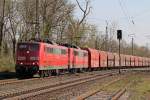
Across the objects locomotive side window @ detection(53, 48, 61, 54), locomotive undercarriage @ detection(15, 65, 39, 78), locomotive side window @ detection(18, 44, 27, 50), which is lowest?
locomotive undercarriage @ detection(15, 65, 39, 78)

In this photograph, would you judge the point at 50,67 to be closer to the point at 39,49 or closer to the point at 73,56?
the point at 39,49

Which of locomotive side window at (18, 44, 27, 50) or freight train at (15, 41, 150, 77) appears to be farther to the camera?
locomotive side window at (18, 44, 27, 50)

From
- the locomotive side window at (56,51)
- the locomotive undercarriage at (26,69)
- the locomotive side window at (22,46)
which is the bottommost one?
the locomotive undercarriage at (26,69)

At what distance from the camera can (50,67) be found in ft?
135

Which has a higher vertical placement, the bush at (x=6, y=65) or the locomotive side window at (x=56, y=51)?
the locomotive side window at (x=56, y=51)

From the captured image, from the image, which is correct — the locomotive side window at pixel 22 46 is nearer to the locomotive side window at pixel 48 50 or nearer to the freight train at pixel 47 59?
the freight train at pixel 47 59

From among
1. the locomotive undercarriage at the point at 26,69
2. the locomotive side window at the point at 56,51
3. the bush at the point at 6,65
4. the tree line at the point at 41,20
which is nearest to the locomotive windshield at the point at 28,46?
the locomotive undercarriage at the point at 26,69

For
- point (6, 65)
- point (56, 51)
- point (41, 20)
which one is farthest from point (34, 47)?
point (41, 20)

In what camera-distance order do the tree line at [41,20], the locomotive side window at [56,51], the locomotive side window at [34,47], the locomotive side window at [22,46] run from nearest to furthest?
the locomotive side window at [34,47] → the locomotive side window at [22,46] → the locomotive side window at [56,51] → the tree line at [41,20]

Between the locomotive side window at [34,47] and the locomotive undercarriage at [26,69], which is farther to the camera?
the locomotive side window at [34,47]

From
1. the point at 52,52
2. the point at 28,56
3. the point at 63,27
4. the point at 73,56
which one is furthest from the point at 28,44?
the point at 63,27

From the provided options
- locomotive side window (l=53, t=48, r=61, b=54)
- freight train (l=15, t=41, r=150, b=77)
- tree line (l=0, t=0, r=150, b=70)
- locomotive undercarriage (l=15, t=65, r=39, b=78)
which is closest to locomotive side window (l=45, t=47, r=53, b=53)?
freight train (l=15, t=41, r=150, b=77)

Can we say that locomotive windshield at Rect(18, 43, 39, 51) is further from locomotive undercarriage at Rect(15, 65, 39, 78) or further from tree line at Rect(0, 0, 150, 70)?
tree line at Rect(0, 0, 150, 70)

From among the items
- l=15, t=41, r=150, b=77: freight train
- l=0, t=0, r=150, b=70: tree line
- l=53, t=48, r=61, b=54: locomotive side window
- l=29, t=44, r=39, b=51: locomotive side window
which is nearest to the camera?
l=29, t=44, r=39, b=51: locomotive side window
